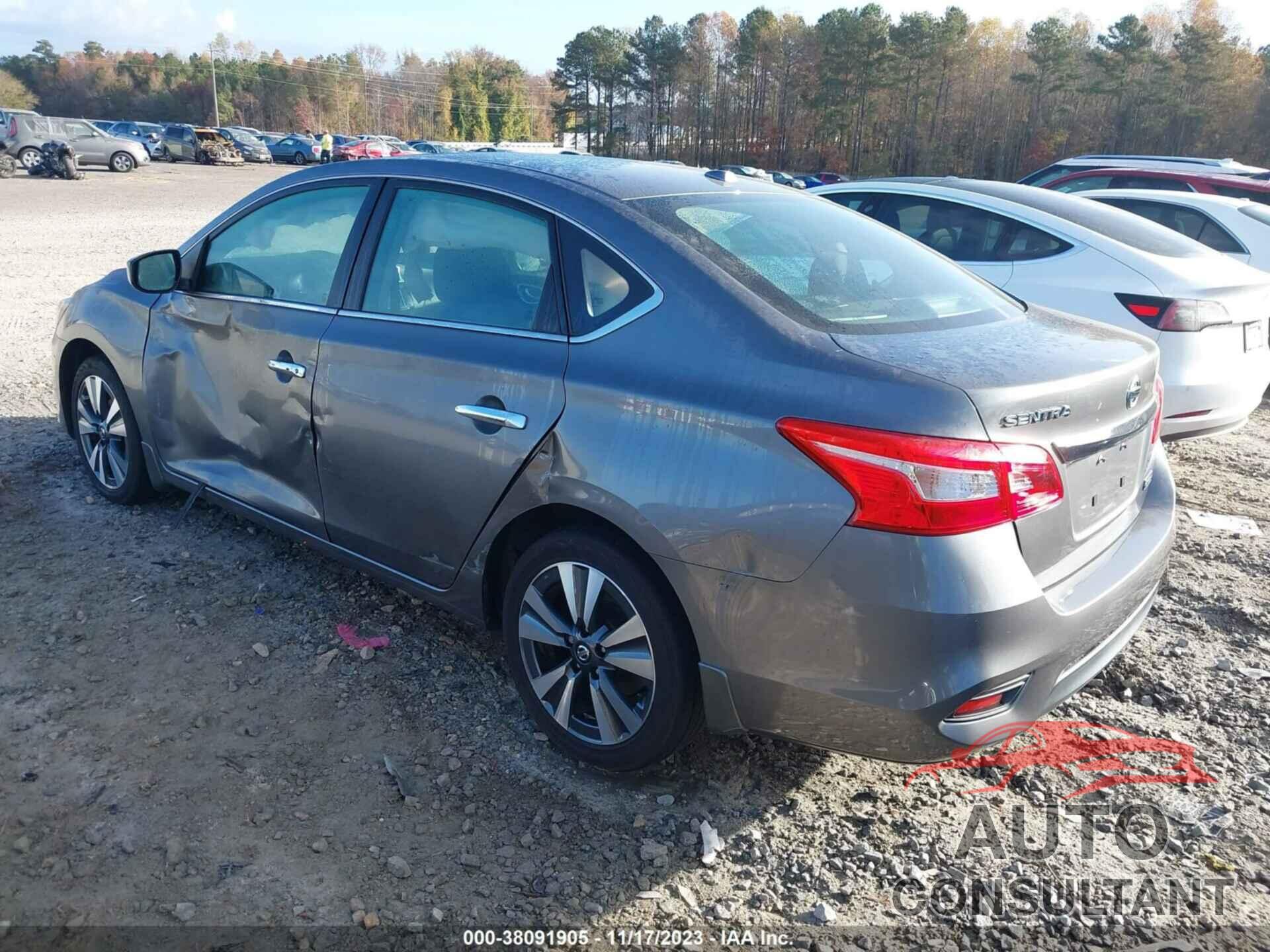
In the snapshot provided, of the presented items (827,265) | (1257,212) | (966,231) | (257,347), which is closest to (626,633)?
(827,265)

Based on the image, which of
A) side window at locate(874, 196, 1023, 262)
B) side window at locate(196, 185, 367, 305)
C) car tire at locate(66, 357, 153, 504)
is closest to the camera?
side window at locate(196, 185, 367, 305)

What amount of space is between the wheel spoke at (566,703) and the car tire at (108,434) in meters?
2.70

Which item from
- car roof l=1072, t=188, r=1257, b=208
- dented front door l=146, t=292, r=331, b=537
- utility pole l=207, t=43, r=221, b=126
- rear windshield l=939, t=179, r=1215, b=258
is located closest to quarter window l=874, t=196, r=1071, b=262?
rear windshield l=939, t=179, r=1215, b=258

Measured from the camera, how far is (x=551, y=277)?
9.69 ft

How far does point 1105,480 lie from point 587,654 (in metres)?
1.53

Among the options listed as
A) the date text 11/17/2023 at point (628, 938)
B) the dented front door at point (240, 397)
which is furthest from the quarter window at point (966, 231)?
the date text 11/17/2023 at point (628, 938)

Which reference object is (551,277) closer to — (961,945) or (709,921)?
(709,921)

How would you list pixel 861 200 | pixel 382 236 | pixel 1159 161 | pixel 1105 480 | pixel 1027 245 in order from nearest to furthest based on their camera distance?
pixel 1105 480 → pixel 382 236 → pixel 1027 245 → pixel 861 200 → pixel 1159 161

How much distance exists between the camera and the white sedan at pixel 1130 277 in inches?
213

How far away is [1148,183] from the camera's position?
11852 mm

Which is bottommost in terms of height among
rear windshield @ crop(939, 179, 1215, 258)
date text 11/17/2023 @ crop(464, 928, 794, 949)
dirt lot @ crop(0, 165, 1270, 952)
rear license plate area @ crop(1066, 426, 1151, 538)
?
date text 11/17/2023 @ crop(464, 928, 794, 949)

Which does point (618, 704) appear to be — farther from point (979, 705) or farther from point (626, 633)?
point (979, 705)

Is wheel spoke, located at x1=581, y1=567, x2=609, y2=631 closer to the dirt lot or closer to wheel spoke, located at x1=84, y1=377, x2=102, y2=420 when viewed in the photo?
the dirt lot

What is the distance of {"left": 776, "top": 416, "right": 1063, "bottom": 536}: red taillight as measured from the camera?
7.20ft
